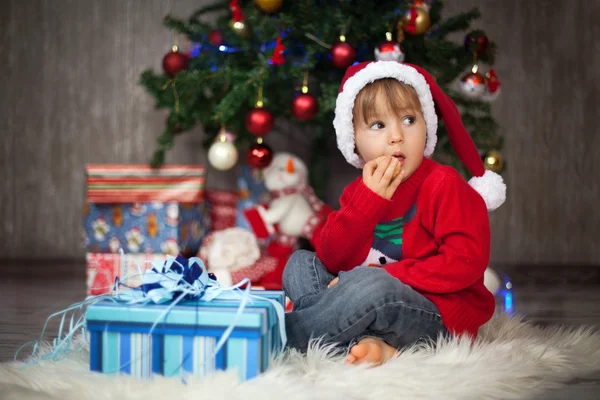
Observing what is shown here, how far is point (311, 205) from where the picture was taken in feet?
6.62

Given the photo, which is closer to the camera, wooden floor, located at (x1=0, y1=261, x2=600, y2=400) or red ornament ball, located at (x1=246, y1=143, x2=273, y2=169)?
wooden floor, located at (x1=0, y1=261, x2=600, y2=400)

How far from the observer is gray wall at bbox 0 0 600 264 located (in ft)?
8.19

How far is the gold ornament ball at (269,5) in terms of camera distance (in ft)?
5.65

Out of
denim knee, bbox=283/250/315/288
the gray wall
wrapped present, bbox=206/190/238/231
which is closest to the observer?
denim knee, bbox=283/250/315/288

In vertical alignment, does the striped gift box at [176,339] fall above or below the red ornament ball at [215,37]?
below

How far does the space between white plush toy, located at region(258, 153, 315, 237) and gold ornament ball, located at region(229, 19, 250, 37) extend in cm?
41

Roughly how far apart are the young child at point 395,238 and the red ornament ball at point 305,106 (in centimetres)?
52

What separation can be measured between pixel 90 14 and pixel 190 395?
222 cm

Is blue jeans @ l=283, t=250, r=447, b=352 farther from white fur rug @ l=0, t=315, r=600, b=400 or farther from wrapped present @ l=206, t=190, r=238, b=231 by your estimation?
wrapped present @ l=206, t=190, r=238, b=231

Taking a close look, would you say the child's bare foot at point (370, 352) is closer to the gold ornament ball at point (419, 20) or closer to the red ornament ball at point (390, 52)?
the red ornament ball at point (390, 52)

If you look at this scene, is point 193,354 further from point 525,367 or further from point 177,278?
point 525,367

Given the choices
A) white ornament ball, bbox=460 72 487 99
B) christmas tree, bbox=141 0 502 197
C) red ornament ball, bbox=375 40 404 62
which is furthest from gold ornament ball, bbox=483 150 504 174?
red ornament ball, bbox=375 40 404 62

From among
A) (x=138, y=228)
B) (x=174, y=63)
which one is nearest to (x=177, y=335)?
(x=138, y=228)

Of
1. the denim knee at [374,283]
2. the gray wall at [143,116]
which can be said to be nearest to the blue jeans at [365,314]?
the denim knee at [374,283]
